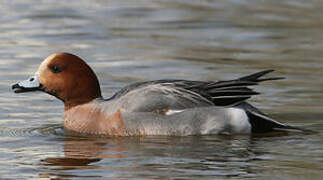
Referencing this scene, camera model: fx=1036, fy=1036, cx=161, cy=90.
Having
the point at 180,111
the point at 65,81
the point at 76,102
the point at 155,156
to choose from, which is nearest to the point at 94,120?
the point at 76,102

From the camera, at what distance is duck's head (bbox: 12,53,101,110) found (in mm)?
8945

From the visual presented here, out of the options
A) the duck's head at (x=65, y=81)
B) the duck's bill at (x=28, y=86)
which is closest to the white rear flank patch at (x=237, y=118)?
the duck's head at (x=65, y=81)

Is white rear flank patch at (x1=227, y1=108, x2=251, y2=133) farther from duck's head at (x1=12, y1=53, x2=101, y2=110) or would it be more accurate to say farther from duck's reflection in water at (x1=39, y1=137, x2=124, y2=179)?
duck's head at (x1=12, y1=53, x2=101, y2=110)

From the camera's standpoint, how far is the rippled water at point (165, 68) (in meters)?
7.44

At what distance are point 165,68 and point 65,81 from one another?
298 centimetres

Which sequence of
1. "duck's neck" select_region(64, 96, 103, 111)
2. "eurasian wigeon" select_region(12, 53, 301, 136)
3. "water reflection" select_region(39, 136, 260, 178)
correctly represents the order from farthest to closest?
1. "duck's neck" select_region(64, 96, 103, 111)
2. "eurasian wigeon" select_region(12, 53, 301, 136)
3. "water reflection" select_region(39, 136, 260, 178)

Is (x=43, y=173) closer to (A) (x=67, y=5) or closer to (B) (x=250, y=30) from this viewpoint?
(B) (x=250, y=30)

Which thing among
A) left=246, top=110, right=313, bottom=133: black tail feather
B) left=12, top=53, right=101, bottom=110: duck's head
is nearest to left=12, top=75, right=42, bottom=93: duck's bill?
left=12, top=53, right=101, bottom=110: duck's head

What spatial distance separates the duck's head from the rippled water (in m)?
0.33

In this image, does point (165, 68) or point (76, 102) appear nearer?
point (76, 102)

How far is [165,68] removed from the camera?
1184cm

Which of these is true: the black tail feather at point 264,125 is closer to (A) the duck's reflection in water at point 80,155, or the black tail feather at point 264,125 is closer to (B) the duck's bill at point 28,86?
(A) the duck's reflection in water at point 80,155

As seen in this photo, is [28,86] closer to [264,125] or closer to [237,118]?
[237,118]

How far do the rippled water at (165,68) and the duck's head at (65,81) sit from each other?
1.09ft
